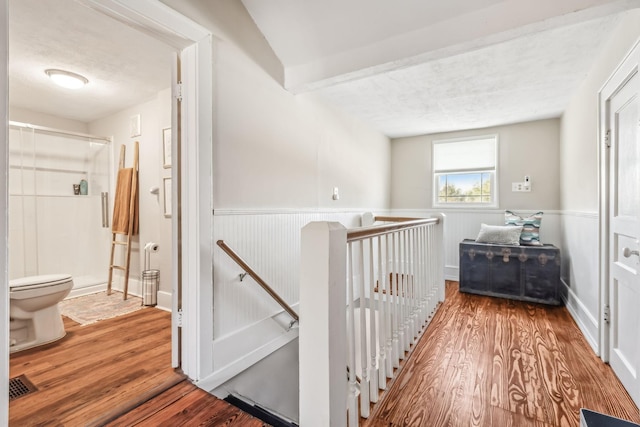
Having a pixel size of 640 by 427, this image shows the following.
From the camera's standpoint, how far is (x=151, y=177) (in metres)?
3.14

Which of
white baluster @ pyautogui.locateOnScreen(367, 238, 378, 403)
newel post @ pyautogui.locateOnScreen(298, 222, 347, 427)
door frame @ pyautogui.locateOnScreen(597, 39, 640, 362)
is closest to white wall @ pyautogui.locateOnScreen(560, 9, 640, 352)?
door frame @ pyautogui.locateOnScreen(597, 39, 640, 362)

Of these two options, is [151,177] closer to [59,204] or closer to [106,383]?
[59,204]

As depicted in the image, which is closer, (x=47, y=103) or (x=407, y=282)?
(x=407, y=282)

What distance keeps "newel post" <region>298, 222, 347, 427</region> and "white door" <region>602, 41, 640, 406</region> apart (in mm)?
1653

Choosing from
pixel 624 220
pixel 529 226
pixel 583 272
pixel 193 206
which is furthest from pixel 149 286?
pixel 529 226

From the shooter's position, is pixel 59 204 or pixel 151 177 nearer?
pixel 151 177

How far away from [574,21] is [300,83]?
1.71 m

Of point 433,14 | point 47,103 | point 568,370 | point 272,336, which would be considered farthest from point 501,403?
point 47,103

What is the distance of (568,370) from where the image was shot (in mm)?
1942

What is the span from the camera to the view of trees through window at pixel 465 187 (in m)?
4.32

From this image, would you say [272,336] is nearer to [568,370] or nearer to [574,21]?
[568,370]

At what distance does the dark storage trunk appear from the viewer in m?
3.26

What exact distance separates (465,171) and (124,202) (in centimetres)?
460

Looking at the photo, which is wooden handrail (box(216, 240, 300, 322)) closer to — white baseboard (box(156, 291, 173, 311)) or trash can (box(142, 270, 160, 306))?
white baseboard (box(156, 291, 173, 311))
